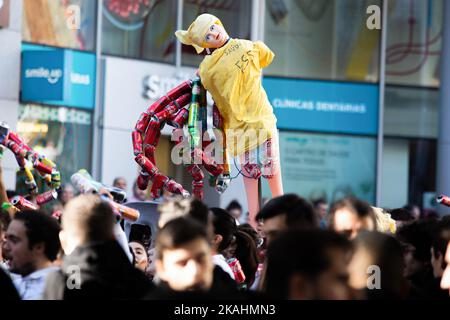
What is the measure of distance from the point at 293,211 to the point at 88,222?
1.10 meters

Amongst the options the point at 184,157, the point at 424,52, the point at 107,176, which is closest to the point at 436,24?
the point at 424,52

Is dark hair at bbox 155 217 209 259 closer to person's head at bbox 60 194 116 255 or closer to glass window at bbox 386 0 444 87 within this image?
person's head at bbox 60 194 116 255

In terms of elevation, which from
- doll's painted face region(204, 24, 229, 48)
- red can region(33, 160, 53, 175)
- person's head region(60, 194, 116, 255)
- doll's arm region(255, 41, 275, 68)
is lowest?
person's head region(60, 194, 116, 255)

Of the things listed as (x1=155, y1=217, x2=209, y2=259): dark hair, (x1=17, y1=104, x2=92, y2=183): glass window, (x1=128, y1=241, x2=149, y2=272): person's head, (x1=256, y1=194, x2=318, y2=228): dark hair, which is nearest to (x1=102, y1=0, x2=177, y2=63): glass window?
(x1=17, y1=104, x2=92, y2=183): glass window

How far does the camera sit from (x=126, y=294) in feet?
19.8

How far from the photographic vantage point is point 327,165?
77.7ft

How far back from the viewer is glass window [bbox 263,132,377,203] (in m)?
23.3

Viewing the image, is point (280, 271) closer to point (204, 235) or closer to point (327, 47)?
point (204, 235)

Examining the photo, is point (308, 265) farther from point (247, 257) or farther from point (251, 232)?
point (251, 232)

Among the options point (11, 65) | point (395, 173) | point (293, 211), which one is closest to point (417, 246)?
point (293, 211)

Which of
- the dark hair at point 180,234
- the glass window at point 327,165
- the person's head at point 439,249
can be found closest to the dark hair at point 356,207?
the person's head at point 439,249

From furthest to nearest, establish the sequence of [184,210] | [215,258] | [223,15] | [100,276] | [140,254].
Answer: [223,15], [140,254], [215,258], [184,210], [100,276]

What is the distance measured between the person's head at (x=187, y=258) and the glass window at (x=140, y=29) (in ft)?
49.9

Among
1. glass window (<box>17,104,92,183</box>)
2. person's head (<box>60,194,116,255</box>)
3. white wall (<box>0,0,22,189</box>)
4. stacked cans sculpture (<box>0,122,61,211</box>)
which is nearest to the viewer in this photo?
person's head (<box>60,194,116,255</box>)
